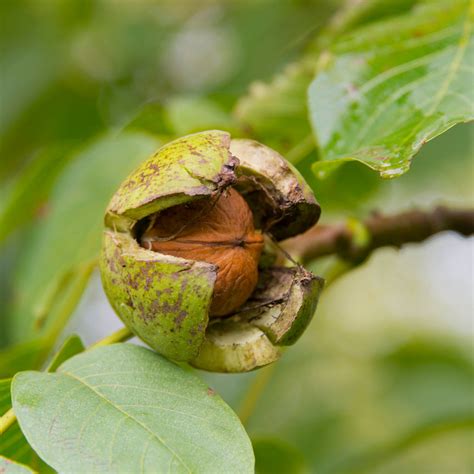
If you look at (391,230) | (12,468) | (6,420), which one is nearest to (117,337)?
(6,420)

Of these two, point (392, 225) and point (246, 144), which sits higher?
point (246, 144)

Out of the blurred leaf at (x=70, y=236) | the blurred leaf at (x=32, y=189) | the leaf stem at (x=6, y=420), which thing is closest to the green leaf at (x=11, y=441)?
the leaf stem at (x=6, y=420)

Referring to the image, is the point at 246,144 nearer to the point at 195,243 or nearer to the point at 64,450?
the point at 195,243

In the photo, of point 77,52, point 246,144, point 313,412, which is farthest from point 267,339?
point 77,52

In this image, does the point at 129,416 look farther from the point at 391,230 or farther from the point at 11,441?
the point at 391,230

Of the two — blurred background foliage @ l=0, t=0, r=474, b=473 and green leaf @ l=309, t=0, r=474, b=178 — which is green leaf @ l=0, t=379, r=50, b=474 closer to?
blurred background foliage @ l=0, t=0, r=474, b=473

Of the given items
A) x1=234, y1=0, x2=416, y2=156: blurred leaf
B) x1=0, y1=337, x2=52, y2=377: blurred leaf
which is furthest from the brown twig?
x1=0, y1=337, x2=52, y2=377: blurred leaf
